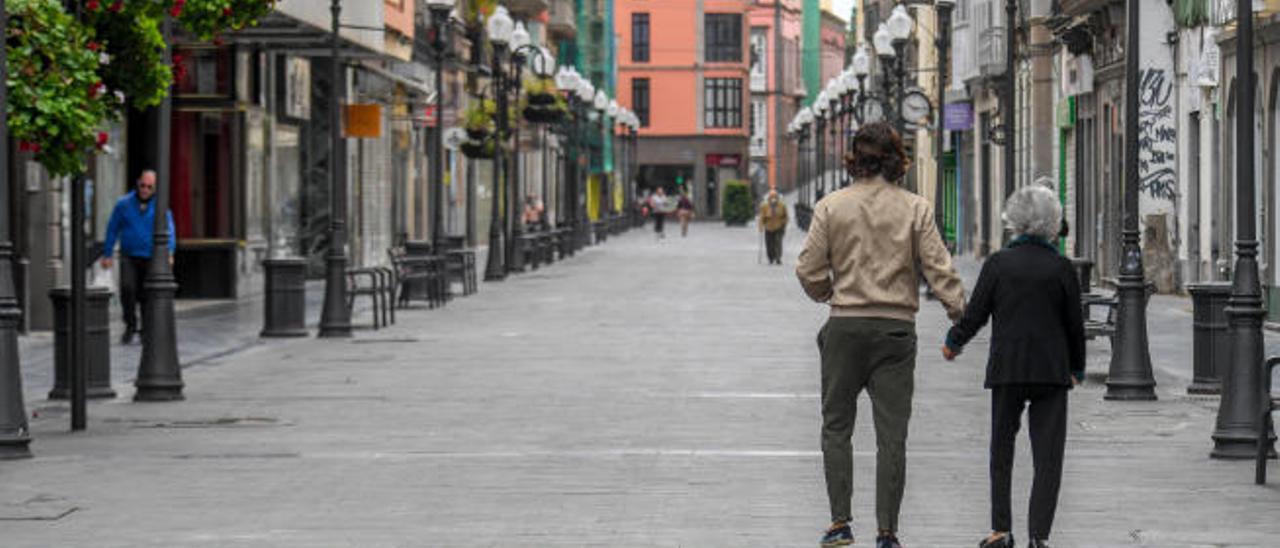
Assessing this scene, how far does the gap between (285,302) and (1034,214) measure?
18322mm

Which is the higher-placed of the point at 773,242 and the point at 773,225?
the point at 773,225

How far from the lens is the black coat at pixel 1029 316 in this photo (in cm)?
1064

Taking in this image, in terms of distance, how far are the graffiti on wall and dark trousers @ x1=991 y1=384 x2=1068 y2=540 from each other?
28364mm

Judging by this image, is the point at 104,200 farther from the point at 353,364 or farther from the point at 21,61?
the point at 21,61

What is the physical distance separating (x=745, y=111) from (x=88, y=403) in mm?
123331

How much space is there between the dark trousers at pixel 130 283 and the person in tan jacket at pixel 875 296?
53.2 ft

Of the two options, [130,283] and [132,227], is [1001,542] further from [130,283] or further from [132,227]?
[130,283]

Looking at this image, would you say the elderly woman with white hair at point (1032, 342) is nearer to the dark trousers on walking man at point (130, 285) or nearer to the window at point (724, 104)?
the dark trousers on walking man at point (130, 285)

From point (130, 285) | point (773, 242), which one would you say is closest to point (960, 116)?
point (773, 242)

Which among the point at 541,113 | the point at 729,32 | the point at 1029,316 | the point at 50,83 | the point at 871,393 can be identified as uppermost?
the point at 729,32

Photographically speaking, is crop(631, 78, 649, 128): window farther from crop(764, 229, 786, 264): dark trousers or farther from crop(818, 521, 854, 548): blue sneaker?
crop(818, 521, 854, 548): blue sneaker

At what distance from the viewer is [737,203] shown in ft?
399

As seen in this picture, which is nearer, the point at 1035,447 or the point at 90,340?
the point at 1035,447

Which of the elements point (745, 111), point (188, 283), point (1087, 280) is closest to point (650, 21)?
point (745, 111)
